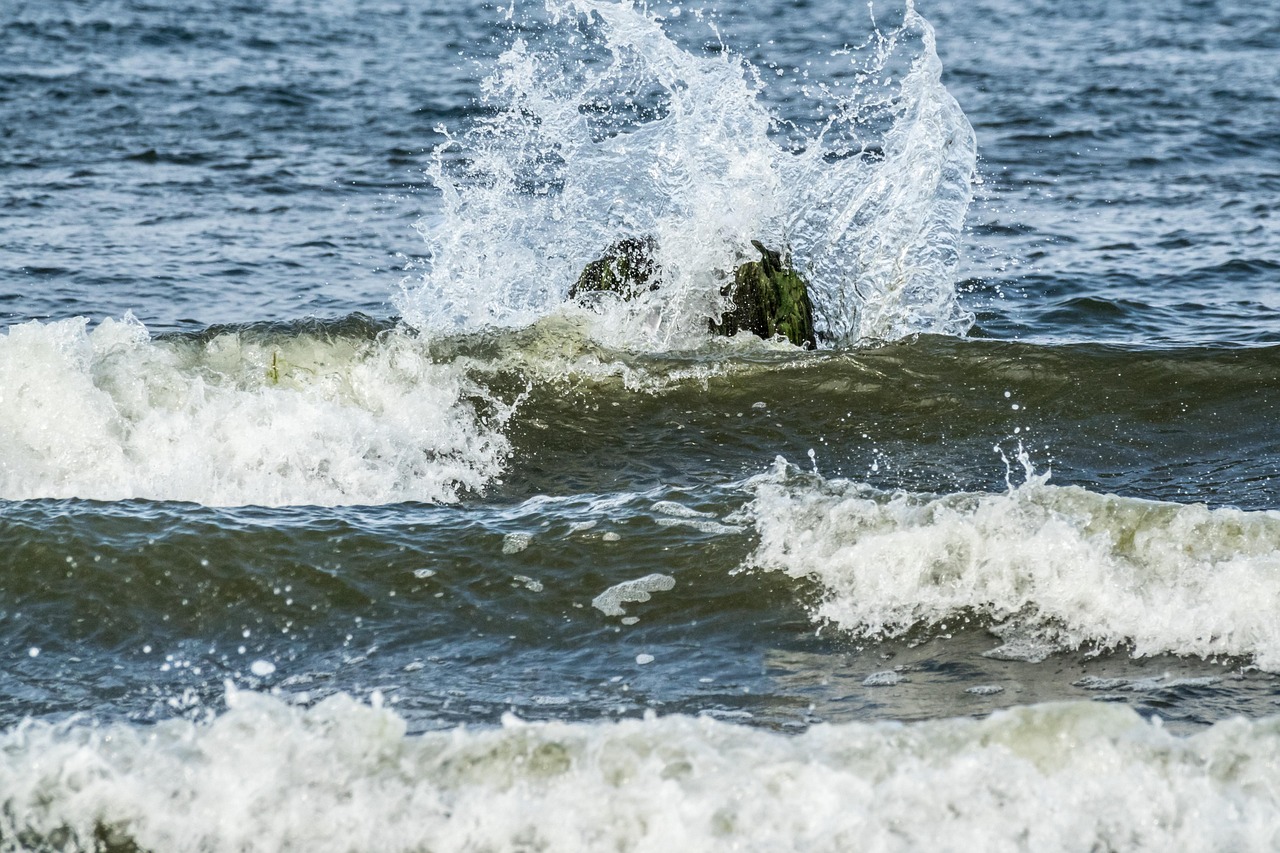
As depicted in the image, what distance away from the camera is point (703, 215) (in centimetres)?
889

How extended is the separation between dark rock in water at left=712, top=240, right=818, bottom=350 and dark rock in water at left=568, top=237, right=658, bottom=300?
47 centimetres

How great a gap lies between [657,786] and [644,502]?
2.29 meters

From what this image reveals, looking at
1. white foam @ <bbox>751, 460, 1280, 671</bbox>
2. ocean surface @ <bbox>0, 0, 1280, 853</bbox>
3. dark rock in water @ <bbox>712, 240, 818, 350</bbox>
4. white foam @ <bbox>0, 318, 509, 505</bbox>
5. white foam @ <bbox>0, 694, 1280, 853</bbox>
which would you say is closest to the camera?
white foam @ <bbox>0, 694, 1280, 853</bbox>

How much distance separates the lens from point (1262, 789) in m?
3.89

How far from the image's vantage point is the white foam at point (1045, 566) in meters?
4.95

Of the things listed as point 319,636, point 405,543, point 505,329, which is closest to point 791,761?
point 319,636

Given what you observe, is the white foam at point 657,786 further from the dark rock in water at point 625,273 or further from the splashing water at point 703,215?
the dark rock in water at point 625,273

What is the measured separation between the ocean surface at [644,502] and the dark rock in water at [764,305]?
0.14 metres

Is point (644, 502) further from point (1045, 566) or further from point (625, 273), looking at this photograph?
point (625, 273)


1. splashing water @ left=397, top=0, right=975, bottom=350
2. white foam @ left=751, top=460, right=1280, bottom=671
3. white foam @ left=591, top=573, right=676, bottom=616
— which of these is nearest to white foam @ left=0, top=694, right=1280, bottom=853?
white foam @ left=751, top=460, right=1280, bottom=671

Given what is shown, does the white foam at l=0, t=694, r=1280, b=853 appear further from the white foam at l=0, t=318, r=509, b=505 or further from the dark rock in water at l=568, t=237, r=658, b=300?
the dark rock in water at l=568, t=237, r=658, b=300

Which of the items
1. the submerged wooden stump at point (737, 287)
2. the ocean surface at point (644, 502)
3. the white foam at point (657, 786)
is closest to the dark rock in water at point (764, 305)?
the submerged wooden stump at point (737, 287)

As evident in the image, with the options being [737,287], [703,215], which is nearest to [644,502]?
[737,287]

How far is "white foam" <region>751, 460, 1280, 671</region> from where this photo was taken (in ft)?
16.2
